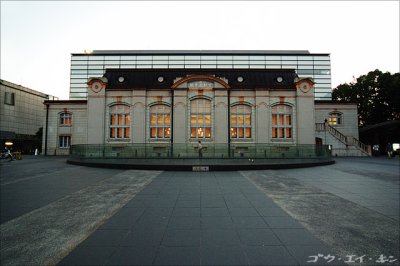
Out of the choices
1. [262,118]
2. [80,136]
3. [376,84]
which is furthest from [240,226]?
[376,84]

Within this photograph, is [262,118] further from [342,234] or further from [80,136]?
[80,136]

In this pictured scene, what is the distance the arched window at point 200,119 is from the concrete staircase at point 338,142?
16504mm

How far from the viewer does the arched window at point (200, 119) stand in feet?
92.6

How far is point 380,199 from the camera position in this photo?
7809 millimetres

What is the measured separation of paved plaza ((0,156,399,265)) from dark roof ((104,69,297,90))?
2160cm

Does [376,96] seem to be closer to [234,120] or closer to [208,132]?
[234,120]

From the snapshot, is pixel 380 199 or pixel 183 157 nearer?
pixel 380 199

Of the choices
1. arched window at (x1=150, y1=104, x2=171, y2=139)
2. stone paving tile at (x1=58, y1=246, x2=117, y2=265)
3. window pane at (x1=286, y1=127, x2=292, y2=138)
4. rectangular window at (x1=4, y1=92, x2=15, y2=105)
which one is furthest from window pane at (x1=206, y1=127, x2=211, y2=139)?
rectangular window at (x1=4, y1=92, x2=15, y2=105)

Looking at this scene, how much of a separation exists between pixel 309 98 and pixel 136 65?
42.0 m

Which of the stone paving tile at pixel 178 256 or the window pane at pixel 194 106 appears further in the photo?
the window pane at pixel 194 106

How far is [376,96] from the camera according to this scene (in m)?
42.5

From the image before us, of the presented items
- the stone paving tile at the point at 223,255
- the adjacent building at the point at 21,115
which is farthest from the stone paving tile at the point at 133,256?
the adjacent building at the point at 21,115

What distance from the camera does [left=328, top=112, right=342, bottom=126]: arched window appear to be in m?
33.8

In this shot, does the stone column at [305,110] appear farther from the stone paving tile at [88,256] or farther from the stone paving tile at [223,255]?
the stone paving tile at [88,256]
